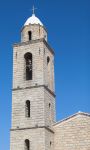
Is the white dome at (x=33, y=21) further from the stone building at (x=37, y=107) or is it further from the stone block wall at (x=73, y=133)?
the stone block wall at (x=73, y=133)

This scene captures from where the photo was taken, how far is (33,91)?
3453cm

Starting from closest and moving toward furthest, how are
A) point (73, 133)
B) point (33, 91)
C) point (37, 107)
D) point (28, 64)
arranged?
point (37, 107) < point (73, 133) < point (33, 91) < point (28, 64)

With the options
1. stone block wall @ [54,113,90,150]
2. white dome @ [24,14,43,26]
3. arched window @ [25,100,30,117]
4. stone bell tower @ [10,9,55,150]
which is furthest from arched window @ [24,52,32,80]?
stone block wall @ [54,113,90,150]

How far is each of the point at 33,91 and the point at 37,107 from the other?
154 cm

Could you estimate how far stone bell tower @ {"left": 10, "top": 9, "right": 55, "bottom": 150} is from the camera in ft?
109

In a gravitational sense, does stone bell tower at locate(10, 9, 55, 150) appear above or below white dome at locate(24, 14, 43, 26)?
below

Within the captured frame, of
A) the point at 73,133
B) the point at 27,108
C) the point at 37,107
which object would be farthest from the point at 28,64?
the point at 73,133

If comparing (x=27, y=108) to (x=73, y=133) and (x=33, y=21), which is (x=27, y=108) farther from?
(x=33, y=21)

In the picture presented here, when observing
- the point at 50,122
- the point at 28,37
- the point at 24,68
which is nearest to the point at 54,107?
the point at 50,122

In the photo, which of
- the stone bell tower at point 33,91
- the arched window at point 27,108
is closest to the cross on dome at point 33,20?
the stone bell tower at point 33,91

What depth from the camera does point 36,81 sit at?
34.9 meters

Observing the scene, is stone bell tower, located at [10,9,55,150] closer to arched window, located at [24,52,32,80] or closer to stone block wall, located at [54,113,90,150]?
arched window, located at [24,52,32,80]

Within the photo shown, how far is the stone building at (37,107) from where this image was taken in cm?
3319

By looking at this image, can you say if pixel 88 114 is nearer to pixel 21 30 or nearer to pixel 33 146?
pixel 33 146
